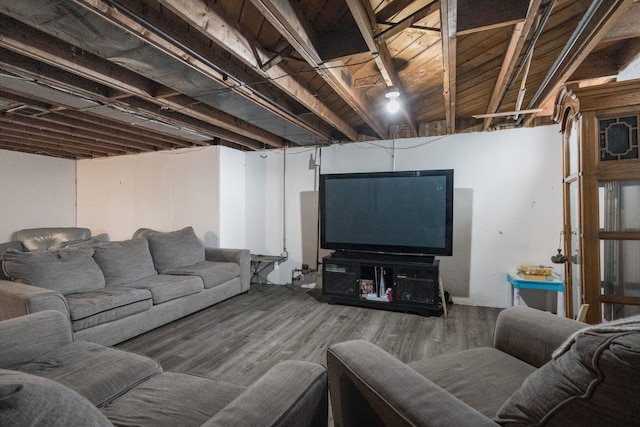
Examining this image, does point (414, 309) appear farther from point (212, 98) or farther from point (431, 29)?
point (212, 98)

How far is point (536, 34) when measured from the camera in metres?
1.84

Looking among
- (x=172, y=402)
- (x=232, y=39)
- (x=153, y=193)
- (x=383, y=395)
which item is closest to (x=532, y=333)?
(x=383, y=395)

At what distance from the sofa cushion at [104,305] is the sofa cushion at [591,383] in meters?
2.95

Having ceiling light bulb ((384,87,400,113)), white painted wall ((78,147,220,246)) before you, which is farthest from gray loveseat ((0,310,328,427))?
white painted wall ((78,147,220,246))

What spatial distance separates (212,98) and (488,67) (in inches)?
95.1

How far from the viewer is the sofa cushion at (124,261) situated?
3164 millimetres

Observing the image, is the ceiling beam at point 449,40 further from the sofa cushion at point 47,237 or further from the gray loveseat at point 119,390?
the sofa cushion at point 47,237

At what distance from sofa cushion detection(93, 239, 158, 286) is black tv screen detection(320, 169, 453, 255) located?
2137mm

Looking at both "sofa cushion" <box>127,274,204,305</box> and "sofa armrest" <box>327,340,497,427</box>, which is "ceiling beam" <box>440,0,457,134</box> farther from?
"sofa cushion" <box>127,274,204,305</box>

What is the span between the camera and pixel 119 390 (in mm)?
1322

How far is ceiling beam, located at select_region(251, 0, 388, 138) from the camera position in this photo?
5.18 feet

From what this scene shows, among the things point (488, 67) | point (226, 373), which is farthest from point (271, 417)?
point (488, 67)

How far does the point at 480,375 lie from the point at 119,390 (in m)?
1.54

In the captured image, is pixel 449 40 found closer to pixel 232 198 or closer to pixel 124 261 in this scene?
pixel 124 261
